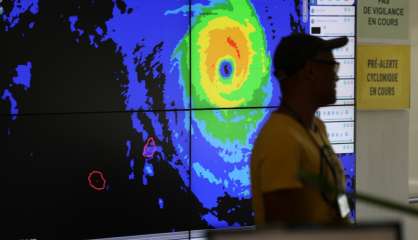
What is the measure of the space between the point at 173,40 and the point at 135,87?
331mm

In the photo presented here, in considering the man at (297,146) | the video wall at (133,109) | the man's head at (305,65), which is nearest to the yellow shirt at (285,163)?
the man at (297,146)

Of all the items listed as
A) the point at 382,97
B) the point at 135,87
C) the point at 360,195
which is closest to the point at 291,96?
the point at 360,195

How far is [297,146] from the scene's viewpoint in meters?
2.05

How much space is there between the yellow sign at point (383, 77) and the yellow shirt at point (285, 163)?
2569 mm

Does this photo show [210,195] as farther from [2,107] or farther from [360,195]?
[360,195]

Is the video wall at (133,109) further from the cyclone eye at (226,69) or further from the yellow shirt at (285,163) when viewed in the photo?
the yellow shirt at (285,163)

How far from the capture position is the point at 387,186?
4875 millimetres

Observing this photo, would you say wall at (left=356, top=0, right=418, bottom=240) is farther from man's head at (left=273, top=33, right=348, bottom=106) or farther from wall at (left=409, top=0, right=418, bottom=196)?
man's head at (left=273, top=33, right=348, bottom=106)

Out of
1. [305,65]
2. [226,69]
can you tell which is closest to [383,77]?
[226,69]

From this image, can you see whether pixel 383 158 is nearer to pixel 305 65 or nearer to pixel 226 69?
pixel 226 69

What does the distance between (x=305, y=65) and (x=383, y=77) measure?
2.67 m

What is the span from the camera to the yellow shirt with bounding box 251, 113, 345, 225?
2016 mm

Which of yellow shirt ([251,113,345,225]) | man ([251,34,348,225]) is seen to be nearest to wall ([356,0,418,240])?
man ([251,34,348,225])

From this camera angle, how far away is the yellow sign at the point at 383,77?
183 inches
